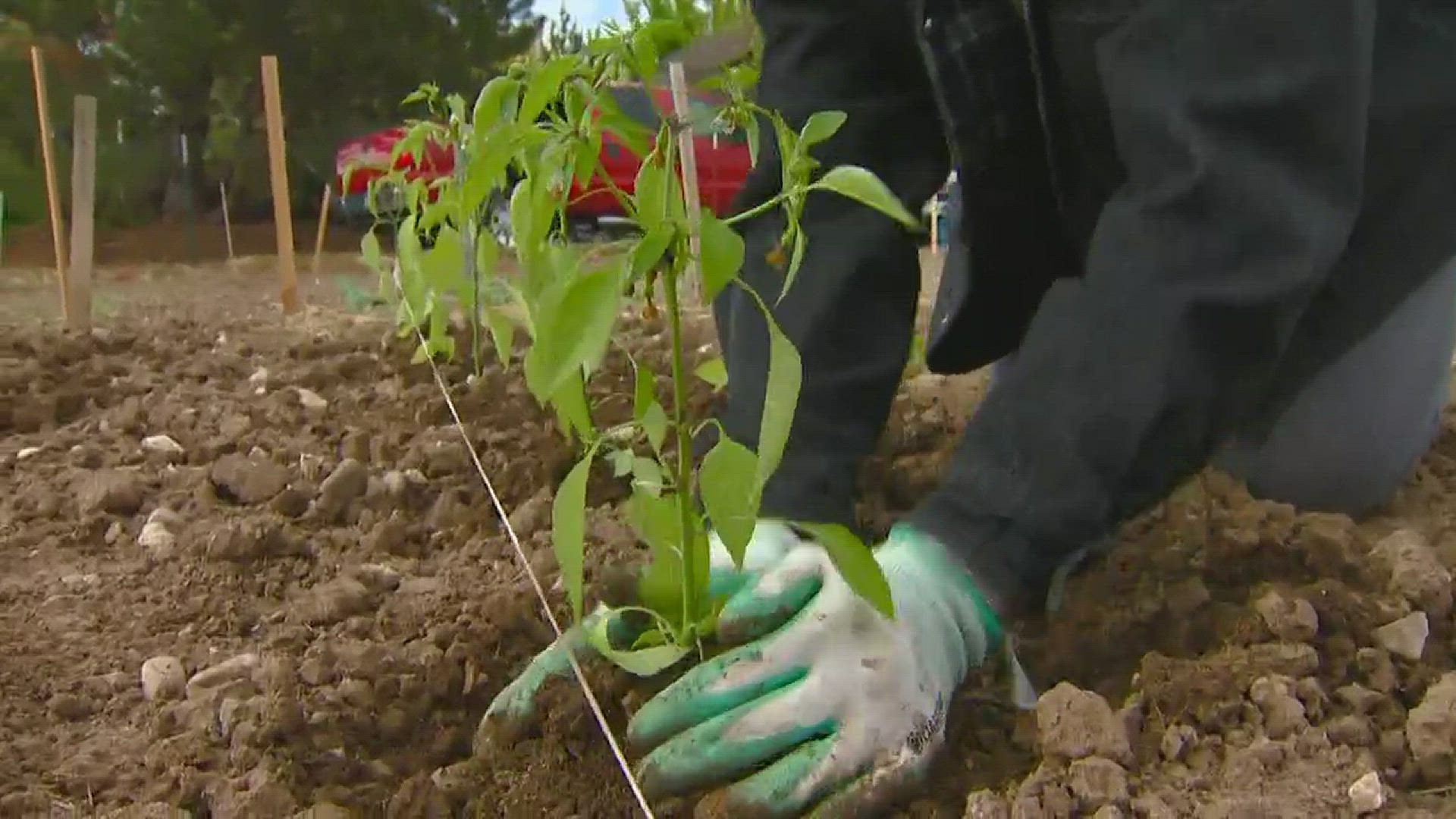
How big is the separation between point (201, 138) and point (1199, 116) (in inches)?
207

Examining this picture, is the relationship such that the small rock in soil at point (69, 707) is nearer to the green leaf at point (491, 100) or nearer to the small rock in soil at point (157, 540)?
the small rock in soil at point (157, 540)

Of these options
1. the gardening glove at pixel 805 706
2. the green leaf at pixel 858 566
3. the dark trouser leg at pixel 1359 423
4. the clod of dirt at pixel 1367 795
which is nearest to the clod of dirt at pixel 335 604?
the gardening glove at pixel 805 706

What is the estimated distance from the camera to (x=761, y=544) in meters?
0.77

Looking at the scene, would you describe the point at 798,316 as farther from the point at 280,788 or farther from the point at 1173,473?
the point at 280,788

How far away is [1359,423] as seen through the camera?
1202mm

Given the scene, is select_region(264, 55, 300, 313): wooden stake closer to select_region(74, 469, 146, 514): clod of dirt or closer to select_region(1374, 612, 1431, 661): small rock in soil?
select_region(74, 469, 146, 514): clod of dirt

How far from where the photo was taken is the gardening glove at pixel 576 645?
74 centimetres

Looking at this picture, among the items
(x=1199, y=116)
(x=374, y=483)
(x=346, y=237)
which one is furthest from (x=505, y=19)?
(x=1199, y=116)

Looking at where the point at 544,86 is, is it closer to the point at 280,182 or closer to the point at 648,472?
the point at 648,472

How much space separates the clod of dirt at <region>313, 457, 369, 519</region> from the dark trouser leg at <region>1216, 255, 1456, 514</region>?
32.3 inches

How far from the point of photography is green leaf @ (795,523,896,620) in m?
0.62

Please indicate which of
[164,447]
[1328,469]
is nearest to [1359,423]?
[1328,469]

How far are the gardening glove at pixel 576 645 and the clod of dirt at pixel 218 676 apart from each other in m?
0.18

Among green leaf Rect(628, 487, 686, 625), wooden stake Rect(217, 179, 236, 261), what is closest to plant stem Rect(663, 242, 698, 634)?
green leaf Rect(628, 487, 686, 625)
